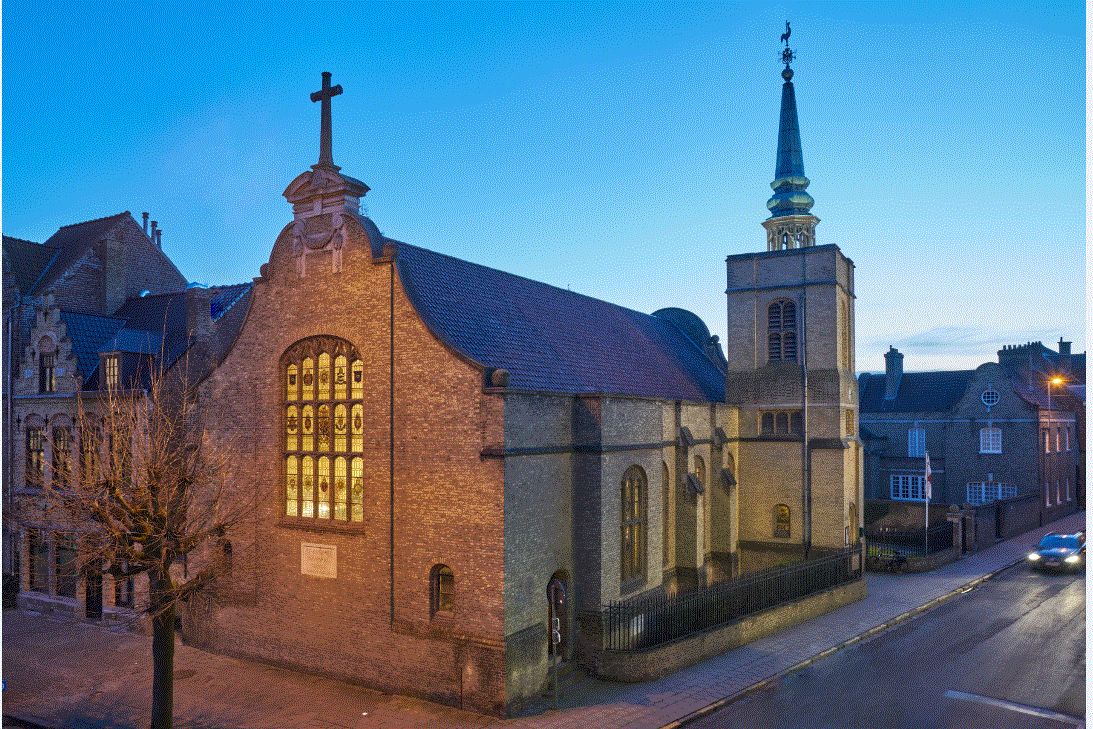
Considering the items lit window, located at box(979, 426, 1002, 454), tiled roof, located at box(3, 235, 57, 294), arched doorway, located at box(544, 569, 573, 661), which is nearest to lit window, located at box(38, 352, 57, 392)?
tiled roof, located at box(3, 235, 57, 294)

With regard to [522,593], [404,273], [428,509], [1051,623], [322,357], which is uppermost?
[404,273]

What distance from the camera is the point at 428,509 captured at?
16.9 metres

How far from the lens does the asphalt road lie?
15.5 metres

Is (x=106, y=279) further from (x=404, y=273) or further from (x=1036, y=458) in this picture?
(x=1036, y=458)

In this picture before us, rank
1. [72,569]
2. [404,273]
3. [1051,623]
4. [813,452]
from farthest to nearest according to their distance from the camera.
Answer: [813,452], [72,569], [1051,623], [404,273]

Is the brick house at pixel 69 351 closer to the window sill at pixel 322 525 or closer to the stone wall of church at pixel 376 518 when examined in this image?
the stone wall of church at pixel 376 518

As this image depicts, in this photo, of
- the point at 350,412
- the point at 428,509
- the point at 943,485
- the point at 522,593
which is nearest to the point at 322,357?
the point at 350,412

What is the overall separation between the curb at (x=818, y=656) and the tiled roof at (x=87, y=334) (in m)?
23.4

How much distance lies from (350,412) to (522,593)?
21.2 feet

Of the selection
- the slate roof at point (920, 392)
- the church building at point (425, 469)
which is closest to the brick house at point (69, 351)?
the church building at point (425, 469)

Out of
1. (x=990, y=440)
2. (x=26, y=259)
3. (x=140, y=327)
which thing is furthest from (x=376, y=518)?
(x=990, y=440)

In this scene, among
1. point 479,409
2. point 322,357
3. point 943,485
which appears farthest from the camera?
point 943,485

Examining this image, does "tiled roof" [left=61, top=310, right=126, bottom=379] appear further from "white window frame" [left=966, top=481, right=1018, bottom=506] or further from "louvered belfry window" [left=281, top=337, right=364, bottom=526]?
"white window frame" [left=966, top=481, right=1018, bottom=506]

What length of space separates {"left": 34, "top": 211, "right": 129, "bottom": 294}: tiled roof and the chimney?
48.0 meters
